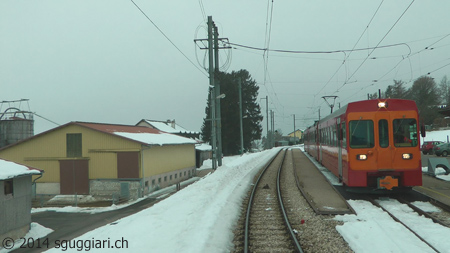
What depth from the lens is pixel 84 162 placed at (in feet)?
91.9

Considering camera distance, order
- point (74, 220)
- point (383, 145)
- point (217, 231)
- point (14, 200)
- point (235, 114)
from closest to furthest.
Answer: point (217, 231) → point (383, 145) → point (14, 200) → point (74, 220) → point (235, 114)

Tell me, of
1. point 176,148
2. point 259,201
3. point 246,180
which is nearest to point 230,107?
point 176,148

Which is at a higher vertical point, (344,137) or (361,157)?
(344,137)

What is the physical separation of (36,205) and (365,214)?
24.0m

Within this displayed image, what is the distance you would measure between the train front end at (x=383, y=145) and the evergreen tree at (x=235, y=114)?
4243cm

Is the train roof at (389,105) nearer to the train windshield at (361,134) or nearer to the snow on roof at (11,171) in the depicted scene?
the train windshield at (361,134)

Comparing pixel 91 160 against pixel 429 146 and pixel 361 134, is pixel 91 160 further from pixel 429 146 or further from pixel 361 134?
pixel 429 146

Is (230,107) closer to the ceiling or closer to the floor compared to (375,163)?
closer to the ceiling

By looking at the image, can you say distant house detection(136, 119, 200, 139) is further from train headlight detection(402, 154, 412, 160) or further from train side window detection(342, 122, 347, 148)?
train headlight detection(402, 154, 412, 160)

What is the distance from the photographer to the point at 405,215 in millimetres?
9258

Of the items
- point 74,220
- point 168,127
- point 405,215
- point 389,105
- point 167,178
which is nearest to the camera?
point 405,215

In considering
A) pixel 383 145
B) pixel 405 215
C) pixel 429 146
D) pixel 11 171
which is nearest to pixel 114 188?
pixel 11 171

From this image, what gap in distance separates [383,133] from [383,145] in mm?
381

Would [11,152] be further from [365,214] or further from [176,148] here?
[365,214]
